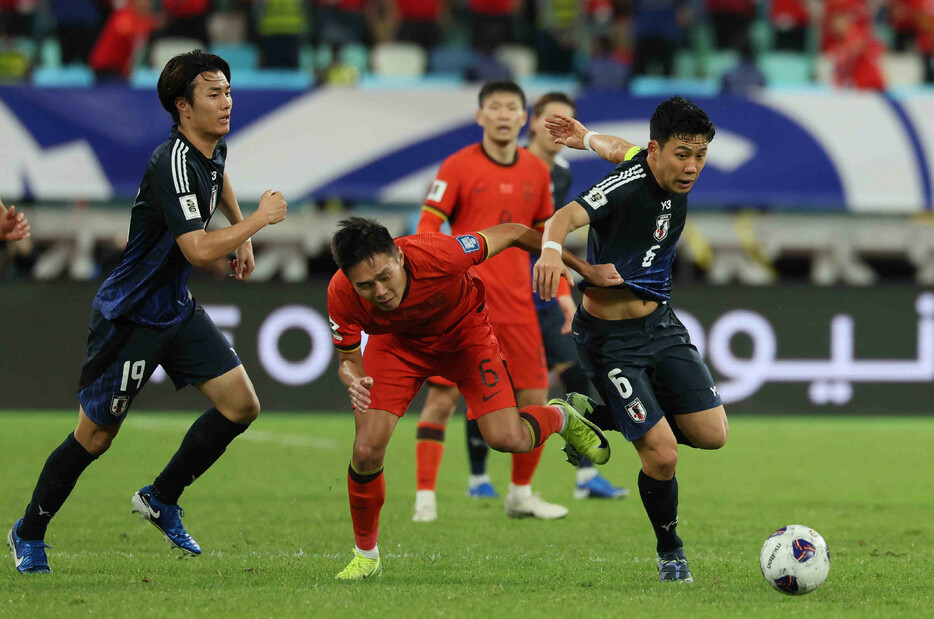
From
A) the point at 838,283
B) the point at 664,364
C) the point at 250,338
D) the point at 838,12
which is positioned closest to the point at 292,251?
the point at 250,338

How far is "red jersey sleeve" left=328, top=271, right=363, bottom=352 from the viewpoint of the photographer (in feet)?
17.2

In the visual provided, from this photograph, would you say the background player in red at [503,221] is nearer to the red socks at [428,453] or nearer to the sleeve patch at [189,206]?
the red socks at [428,453]

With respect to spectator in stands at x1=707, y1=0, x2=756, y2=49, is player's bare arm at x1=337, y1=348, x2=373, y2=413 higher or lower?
lower

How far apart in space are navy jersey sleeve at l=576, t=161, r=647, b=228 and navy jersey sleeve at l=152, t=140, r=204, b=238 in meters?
1.63

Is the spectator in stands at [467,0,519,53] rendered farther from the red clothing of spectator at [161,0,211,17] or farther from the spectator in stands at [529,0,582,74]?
the red clothing of spectator at [161,0,211,17]

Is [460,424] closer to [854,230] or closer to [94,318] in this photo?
[854,230]

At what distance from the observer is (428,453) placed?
294 inches

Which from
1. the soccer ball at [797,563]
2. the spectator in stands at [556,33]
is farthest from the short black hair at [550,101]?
the spectator in stands at [556,33]

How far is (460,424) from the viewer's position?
13.1m

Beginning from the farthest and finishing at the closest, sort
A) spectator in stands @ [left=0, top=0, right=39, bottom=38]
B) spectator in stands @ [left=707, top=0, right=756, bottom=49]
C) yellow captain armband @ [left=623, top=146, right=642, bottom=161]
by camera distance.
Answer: spectator in stands @ [left=707, top=0, right=756, bottom=49] → spectator in stands @ [left=0, top=0, right=39, bottom=38] → yellow captain armband @ [left=623, top=146, right=642, bottom=161]

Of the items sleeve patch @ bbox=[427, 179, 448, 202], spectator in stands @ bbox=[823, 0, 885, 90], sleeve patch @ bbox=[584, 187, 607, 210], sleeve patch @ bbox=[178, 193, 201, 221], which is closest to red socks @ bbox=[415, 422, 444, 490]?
sleeve patch @ bbox=[427, 179, 448, 202]

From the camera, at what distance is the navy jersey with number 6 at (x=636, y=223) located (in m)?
5.39

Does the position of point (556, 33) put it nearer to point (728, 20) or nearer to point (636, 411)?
point (728, 20)

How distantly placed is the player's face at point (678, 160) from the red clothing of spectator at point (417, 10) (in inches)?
426
